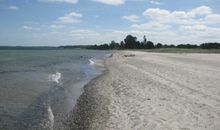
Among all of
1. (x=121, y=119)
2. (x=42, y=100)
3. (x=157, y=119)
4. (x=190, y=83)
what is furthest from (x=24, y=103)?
(x=190, y=83)

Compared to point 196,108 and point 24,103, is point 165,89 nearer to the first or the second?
point 196,108

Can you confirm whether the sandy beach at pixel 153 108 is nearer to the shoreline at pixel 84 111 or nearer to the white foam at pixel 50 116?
the shoreline at pixel 84 111

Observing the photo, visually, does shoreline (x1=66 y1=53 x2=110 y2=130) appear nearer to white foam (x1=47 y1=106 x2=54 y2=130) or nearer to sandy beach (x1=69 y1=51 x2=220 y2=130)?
sandy beach (x1=69 y1=51 x2=220 y2=130)

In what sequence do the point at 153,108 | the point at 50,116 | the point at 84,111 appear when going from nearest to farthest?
1. the point at 153,108
2. the point at 50,116
3. the point at 84,111

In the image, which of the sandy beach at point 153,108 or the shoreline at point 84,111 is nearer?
the sandy beach at point 153,108

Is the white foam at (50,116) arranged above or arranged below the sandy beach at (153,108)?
below

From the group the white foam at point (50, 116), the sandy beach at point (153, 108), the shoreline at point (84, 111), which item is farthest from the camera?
the white foam at point (50, 116)

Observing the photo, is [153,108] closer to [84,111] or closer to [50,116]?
[84,111]

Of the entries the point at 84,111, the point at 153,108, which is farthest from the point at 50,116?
the point at 153,108

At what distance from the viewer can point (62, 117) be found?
1260cm

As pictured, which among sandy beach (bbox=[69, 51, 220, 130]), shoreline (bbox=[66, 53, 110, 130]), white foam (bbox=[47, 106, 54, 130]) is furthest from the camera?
white foam (bbox=[47, 106, 54, 130])

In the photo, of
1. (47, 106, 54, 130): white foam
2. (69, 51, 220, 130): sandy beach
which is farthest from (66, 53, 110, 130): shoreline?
(47, 106, 54, 130): white foam

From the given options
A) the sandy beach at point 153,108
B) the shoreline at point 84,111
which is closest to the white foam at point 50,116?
the shoreline at point 84,111

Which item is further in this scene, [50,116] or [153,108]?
[50,116]
